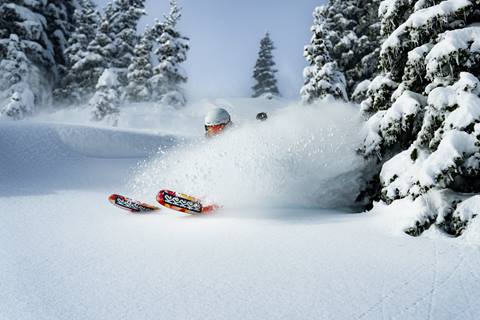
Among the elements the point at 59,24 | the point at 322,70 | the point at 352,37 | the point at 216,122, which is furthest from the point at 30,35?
the point at 216,122

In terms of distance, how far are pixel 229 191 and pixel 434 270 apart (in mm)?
4473

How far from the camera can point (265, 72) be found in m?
55.6

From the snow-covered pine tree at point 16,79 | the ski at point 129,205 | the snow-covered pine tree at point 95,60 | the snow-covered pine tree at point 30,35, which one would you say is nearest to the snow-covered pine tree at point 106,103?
the snow-covered pine tree at point 30,35

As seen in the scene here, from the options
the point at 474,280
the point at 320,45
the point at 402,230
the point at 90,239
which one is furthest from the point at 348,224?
the point at 320,45

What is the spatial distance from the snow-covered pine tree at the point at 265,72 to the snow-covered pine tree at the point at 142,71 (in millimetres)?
18760

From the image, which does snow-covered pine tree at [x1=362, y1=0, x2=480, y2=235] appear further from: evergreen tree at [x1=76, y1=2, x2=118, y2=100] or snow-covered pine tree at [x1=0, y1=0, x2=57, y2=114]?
evergreen tree at [x1=76, y1=2, x2=118, y2=100]

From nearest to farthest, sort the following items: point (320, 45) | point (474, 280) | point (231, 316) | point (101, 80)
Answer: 1. point (231, 316)
2. point (474, 280)
3. point (320, 45)
4. point (101, 80)

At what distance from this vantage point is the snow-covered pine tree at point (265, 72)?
55188 millimetres

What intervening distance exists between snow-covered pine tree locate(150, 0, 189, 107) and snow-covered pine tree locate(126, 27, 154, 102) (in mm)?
1132

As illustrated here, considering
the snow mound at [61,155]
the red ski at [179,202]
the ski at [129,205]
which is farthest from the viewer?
the snow mound at [61,155]

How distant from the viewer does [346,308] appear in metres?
3.80

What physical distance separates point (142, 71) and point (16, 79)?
1205cm

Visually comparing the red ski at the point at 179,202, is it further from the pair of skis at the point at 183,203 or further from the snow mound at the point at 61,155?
the snow mound at the point at 61,155

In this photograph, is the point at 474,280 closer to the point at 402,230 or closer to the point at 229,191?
the point at 402,230
